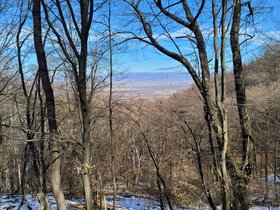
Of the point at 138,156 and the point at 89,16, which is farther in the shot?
the point at 138,156

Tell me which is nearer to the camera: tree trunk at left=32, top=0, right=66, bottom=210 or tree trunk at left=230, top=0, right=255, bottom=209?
tree trunk at left=32, top=0, right=66, bottom=210

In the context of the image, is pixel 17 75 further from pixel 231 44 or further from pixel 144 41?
pixel 231 44

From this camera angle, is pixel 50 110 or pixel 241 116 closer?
pixel 50 110

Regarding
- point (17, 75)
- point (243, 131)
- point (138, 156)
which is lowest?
point (138, 156)

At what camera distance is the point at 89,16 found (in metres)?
4.66

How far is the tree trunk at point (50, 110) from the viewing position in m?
5.18

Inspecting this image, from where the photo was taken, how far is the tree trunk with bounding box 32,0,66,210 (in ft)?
17.0

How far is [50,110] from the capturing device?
5.32 metres

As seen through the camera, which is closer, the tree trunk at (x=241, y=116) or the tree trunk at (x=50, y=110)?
the tree trunk at (x=50, y=110)

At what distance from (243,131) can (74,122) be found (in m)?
7.73

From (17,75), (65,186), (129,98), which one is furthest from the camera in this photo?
(65,186)

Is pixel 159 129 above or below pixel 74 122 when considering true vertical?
below

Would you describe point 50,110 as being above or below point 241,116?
above

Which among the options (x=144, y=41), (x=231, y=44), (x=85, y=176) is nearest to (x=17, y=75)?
(x=144, y=41)
